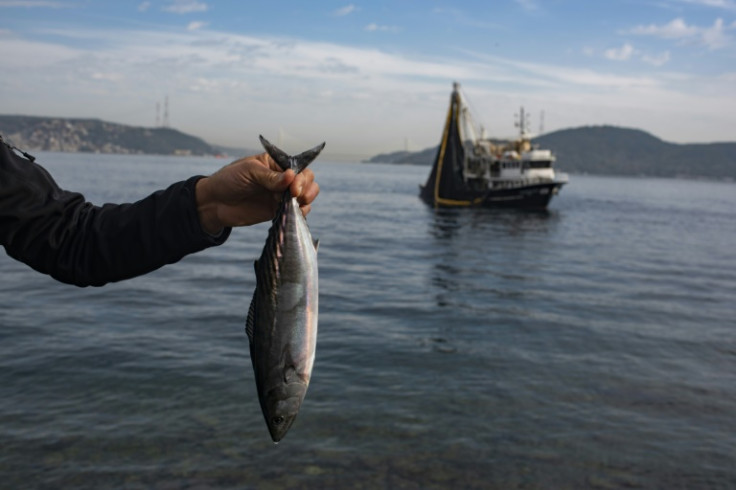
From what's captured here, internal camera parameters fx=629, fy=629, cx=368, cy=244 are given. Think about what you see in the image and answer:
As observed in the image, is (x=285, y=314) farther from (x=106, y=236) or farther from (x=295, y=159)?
(x=106, y=236)

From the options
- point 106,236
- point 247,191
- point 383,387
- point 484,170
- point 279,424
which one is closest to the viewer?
point 279,424

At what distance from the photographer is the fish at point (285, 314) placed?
7.58 ft

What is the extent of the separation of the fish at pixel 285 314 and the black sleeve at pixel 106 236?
0.41 m

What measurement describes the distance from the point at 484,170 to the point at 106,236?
2737 inches

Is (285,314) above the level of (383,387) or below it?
above

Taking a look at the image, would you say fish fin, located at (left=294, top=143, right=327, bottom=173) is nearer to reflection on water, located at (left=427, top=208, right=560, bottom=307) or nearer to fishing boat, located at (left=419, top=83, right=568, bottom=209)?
reflection on water, located at (left=427, top=208, right=560, bottom=307)

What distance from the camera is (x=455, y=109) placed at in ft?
227

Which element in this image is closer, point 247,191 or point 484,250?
point 247,191

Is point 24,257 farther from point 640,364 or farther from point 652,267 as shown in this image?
point 652,267

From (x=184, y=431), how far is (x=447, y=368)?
5218mm

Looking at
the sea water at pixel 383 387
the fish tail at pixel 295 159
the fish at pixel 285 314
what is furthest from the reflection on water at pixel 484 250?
the fish tail at pixel 295 159

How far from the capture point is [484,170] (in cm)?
7019

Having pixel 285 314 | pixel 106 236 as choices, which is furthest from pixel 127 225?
pixel 285 314

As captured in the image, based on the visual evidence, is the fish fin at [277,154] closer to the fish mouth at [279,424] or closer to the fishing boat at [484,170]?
the fish mouth at [279,424]
